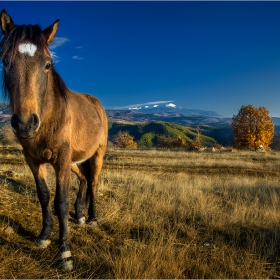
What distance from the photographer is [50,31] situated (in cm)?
338

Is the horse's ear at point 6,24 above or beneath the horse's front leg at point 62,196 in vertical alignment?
above

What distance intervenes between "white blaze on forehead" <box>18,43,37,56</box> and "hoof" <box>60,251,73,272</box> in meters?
2.64

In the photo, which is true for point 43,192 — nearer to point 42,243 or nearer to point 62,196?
point 62,196

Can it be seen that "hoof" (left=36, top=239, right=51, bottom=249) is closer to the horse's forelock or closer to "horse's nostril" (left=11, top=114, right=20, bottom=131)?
"horse's nostril" (left=11, top=114, right=20, bottom=131)

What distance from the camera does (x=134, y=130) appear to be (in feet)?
583

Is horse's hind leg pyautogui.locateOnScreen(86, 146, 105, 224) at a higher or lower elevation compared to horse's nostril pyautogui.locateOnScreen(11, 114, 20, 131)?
lower

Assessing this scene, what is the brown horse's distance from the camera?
281 cm

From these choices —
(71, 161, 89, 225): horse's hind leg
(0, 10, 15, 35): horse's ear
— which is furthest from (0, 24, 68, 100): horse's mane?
(71, 161, 89, 225): horse's hind leg

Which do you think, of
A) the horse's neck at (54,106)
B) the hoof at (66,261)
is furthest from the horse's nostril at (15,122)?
the hoof at (66,261)

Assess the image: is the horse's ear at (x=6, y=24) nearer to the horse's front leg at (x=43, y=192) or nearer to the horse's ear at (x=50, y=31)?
the horse's ear at (x=50, y=31)

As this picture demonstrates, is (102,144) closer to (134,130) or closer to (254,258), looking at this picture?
(254,258)

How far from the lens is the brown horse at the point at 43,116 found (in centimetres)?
281

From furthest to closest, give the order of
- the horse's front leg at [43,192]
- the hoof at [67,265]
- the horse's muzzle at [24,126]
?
the horse's front leg at [43,192]
the hoof at [67,265]
the horse's muzzle at [24,126]

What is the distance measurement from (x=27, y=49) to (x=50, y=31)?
1.87 feet
